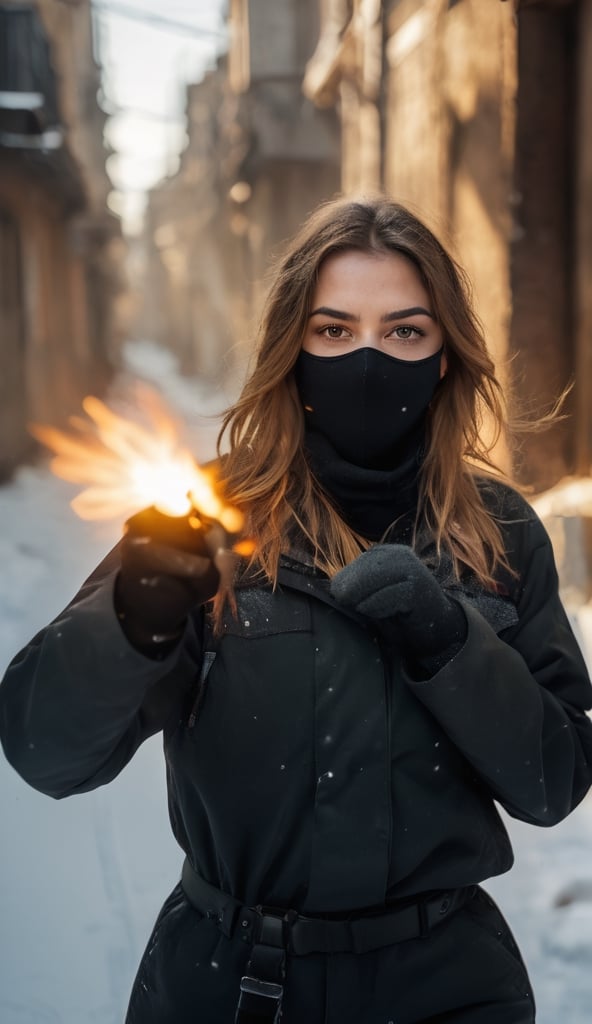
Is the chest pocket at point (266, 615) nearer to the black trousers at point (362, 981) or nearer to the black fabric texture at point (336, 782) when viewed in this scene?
the black fabric texture at point (336, 782)

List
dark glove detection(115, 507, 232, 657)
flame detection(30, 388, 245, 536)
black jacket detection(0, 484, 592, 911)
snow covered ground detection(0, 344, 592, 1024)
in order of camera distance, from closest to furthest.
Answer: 1. dark glove detection(115, 507, 232, 657)
2. flame detection(30, 388, 245, 536)
3. black jacket detection(0, 484, 592, 911)
4. snow covered ground detection(0, 344, 592, 1024)

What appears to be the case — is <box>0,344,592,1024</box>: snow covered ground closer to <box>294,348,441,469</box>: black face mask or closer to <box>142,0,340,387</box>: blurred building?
<box>294,348,441,469</box>: black face mask

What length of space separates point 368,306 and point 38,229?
15290 millimetres

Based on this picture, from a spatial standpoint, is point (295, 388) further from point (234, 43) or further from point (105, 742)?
point (234, 43)

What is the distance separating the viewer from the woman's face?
1.96 m

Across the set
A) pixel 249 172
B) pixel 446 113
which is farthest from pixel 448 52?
pixel 249 172

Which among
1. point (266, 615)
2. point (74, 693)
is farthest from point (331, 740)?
point (74, 693)

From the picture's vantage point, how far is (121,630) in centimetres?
149

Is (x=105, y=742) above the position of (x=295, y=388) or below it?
below

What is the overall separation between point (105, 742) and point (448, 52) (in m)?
7.79

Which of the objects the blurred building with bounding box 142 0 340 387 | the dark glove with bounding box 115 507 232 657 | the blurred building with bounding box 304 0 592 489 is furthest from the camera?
the blurred building with bounding box 142 0 340 387

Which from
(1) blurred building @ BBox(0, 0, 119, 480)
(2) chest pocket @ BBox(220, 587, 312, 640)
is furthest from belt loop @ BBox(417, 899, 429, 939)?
(1) blurred building @ BBox(0, 0, 119, 480)

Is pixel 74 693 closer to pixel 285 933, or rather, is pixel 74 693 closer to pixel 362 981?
pixel 285 933

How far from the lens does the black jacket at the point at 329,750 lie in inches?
66.1
